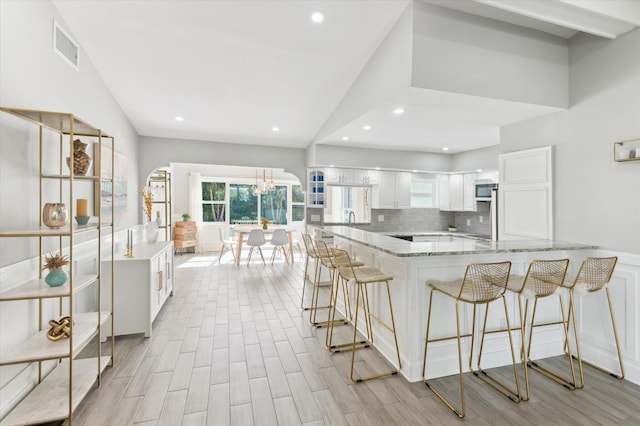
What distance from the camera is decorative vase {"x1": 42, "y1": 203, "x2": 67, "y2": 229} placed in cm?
A: 187

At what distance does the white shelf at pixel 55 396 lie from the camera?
174 cm

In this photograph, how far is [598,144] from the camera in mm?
2631

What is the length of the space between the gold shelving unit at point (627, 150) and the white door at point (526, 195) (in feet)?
1.82

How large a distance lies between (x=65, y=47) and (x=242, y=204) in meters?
6.57

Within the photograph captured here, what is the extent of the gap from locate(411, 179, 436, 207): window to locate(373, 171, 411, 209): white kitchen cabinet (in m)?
0.19

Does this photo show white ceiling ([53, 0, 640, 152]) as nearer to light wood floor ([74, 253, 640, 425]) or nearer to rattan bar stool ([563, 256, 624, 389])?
rattan bar stool ([563, 256, 624, 389])

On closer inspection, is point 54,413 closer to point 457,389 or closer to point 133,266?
point 133,266

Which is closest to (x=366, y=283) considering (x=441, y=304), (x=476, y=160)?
(x=441, y=304)

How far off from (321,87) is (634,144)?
3059 mm

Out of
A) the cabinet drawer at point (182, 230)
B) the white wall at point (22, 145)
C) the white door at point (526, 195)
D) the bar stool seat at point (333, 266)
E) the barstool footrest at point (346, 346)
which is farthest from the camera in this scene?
the cabinet drawer at point (182, 230)

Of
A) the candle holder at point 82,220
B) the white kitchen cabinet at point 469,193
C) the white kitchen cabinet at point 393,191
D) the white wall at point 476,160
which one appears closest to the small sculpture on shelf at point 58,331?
the candle holder at point 82,220

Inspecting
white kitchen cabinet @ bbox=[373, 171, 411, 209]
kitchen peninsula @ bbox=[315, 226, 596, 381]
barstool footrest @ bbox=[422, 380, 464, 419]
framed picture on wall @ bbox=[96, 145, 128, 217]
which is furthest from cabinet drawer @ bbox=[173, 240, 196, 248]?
barstool footrest @ bbox=[422, 380, 464, 419]

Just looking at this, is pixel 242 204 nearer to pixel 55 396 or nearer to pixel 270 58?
pixel 270 58

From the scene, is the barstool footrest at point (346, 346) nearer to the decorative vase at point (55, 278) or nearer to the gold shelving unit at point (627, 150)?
the decorative vase at point (55, 278)
